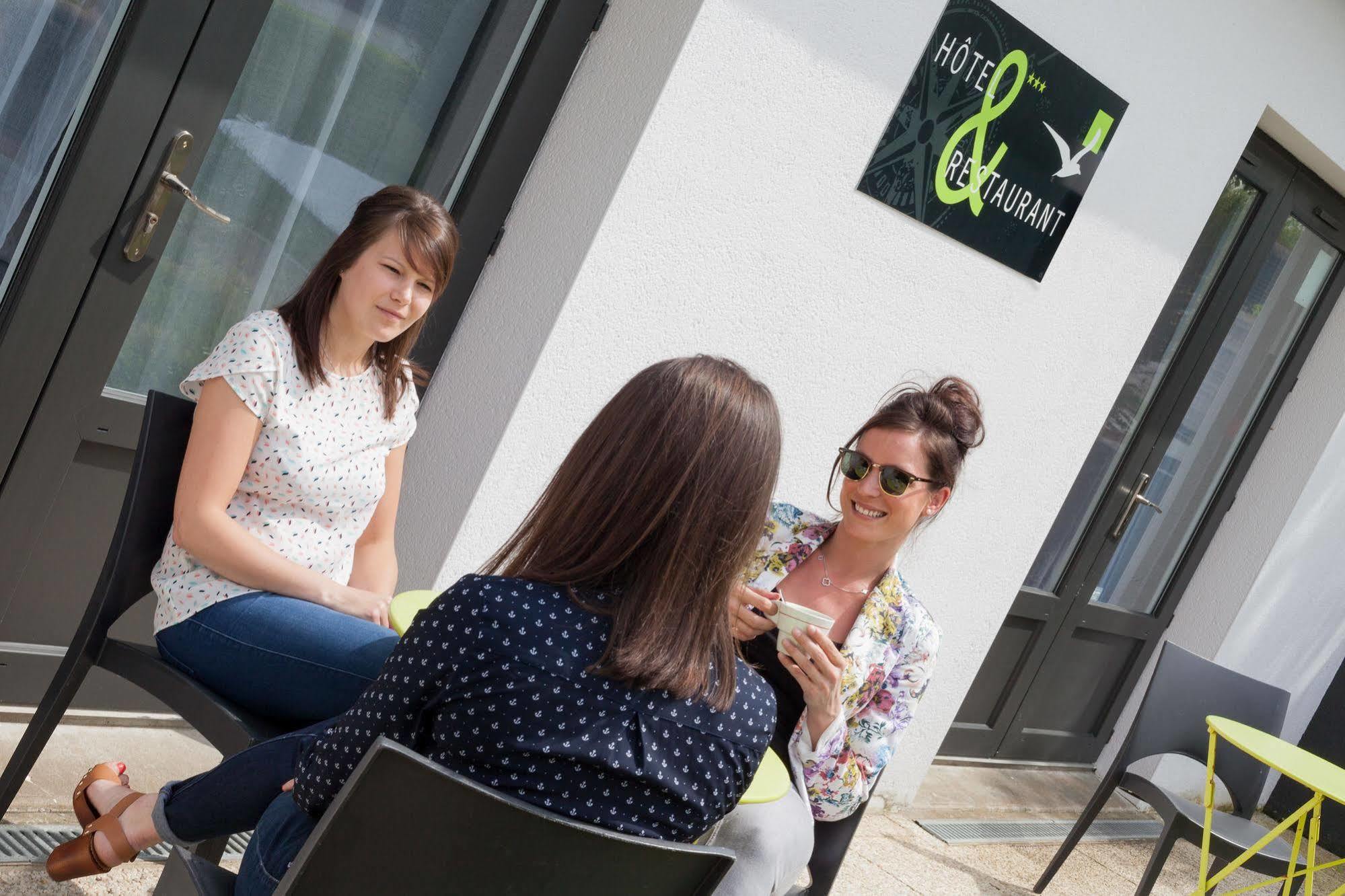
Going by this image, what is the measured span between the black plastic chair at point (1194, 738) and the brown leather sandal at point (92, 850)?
10.3ft

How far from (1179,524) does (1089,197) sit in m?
2.41

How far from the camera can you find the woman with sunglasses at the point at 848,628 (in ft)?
7.36

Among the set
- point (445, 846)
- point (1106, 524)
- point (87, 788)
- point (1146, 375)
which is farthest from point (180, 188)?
point (1106, 524)

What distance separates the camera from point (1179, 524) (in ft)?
20.2

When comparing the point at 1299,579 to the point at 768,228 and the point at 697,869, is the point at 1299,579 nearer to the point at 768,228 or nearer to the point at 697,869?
the point at 768,228

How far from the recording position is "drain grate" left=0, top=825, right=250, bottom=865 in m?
2.42

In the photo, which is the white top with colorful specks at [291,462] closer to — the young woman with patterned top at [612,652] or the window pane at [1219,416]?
the young woman with patterned top at [612,652]

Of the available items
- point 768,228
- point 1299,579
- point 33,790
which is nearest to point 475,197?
point 768,228

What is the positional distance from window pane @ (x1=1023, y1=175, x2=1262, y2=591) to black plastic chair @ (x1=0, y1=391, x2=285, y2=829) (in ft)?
13.2

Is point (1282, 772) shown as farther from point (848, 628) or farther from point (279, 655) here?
point (279, 655)

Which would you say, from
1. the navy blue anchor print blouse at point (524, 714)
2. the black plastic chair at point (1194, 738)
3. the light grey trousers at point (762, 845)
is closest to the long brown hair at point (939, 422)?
the light grey trousers at point (762, 845)

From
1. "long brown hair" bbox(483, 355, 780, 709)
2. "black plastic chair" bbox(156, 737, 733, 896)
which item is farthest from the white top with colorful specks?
"black plastic chair" bbox(156, 737, 733, 896)

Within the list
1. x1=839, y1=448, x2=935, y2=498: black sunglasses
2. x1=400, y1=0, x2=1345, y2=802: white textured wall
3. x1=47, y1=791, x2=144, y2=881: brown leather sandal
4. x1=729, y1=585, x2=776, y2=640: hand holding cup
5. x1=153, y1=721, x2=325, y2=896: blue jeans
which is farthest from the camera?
x1=400, y1=0, x2=1345, y2=802: white textured wall

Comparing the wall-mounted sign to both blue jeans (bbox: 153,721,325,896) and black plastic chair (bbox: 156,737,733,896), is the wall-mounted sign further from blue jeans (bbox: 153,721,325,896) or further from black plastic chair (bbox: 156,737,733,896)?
black plastic chair (bbox: 156,737,733,896)
